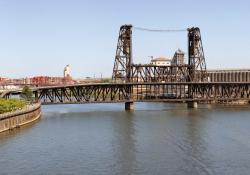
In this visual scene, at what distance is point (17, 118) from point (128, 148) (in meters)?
30.1

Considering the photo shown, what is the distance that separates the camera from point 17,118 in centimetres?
8144

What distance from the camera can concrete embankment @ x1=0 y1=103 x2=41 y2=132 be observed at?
73.4 m

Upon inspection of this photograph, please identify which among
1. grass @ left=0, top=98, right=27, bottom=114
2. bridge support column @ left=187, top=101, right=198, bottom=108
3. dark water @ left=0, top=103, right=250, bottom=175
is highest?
grass @ left=0, top=98, right=27, bottom=114

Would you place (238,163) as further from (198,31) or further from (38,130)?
(198,31)

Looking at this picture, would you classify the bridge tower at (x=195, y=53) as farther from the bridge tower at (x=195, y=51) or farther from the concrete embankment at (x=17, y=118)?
the concrete embankment at (x=17, y=118)

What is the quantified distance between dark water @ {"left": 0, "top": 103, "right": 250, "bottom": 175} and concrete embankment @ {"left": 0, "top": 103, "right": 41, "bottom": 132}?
1.82 meters

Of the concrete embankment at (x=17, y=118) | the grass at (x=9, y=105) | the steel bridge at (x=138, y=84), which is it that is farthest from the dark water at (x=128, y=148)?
the steel bridge at (x=138, y=84)

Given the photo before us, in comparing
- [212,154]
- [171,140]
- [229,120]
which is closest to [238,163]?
[212,154]

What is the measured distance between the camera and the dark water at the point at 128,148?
4653 cm

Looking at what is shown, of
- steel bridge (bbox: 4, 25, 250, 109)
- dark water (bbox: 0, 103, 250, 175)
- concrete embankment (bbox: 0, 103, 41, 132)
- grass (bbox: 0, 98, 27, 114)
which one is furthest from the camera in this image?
steel bridge (bbox: 4, 25, 250, 109)

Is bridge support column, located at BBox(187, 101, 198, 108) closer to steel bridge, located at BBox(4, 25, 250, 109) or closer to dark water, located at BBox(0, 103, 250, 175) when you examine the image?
steel bridge, located at BBox(4, 25, 250, 109)

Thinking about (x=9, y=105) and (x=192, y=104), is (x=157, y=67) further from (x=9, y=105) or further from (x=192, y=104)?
(x=9, y=105)

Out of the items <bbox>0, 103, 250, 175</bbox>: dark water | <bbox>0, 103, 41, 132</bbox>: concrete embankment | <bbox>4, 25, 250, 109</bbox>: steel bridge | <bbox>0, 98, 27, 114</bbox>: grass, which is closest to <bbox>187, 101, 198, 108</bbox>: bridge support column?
<bbox>4, 25, 250, 109</bbox>: steel bridge

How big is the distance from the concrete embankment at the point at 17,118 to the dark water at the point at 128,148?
1.82 m
